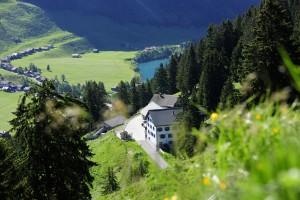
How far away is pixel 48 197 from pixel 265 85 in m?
17.3

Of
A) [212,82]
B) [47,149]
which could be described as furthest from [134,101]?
[47,149]

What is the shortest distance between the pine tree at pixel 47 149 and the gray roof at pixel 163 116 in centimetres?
6212

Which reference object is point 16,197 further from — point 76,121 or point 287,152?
point 287,152

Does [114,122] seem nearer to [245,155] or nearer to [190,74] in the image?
[190,74]

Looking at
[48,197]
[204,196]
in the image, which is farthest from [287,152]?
[48,197]

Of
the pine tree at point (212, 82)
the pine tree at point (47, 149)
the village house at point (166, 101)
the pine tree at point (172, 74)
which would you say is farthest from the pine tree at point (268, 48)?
the pine tree at point (172, 74)

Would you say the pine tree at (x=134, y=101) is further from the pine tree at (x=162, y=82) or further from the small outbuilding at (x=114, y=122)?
the pine tree at (x=162, y=82)

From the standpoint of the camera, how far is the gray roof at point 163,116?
3327 inches

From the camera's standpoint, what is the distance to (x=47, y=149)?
20875mm

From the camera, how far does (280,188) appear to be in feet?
6.75

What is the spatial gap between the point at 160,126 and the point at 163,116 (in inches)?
142

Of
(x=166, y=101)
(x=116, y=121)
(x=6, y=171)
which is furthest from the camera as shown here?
(x=116, y=121)

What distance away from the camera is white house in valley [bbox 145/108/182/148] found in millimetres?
83375

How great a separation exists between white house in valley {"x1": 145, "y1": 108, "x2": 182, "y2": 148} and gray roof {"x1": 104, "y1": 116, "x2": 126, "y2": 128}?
29069 millimetres
